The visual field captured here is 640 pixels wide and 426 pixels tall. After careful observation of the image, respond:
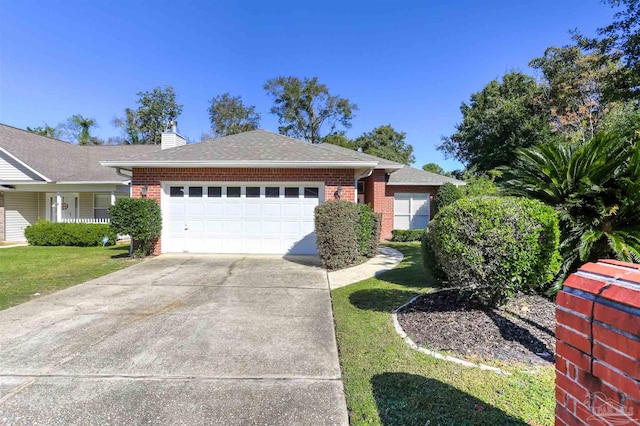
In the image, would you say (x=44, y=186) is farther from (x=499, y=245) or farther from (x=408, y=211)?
(x=499, y=245)

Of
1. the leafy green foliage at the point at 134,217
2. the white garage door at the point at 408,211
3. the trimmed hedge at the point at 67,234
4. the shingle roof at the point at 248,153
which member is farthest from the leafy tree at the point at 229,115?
the leafy green foliage at the point at 134,217

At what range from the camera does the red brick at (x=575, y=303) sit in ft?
4.73

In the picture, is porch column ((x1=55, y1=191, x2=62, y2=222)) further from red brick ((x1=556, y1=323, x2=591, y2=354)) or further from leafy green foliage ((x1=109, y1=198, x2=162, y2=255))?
red brick ((x1=556, y1=323, x2=591, y2=354))

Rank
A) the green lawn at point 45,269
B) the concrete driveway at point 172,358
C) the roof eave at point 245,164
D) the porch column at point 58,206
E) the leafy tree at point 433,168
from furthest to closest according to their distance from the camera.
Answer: the leafy tree at point 433,168 → the porch column at point 58,206 → the roof eave at point 245,164 → the green lawn at point 45,269 → the concrete driveway at point 172,358

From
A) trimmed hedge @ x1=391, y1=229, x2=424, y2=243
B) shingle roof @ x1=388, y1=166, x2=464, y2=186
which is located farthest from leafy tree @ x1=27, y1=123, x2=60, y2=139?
trimmed hedge @ x1=391, y1=229, x2=424, y2=243

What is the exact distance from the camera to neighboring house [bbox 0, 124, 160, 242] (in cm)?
1535

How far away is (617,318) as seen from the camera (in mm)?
1272

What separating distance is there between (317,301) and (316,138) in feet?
117

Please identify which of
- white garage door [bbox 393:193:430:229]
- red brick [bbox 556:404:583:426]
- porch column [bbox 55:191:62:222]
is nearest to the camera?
red brick [bbox 556:404:583:426]

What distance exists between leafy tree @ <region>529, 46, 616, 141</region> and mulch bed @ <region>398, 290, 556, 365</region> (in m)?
19.9

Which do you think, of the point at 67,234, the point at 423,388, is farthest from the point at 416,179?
the point at 67,234

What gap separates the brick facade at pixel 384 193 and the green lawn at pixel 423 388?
1122 cm

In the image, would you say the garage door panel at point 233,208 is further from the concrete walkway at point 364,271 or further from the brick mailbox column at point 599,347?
the brick mailbox column at point 599,347

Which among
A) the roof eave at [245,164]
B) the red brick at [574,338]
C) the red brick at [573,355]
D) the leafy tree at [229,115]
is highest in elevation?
the leafy tree at [229,115]
